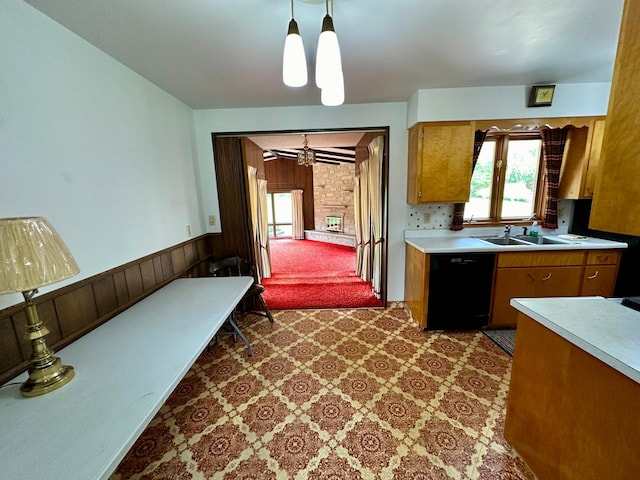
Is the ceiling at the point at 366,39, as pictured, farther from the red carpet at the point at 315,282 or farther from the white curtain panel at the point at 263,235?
the red carpet at the point at 315,282

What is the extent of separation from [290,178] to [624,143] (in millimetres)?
8134

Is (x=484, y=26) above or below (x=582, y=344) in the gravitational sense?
above

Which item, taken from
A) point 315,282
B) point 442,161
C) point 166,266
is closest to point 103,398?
point 166,266

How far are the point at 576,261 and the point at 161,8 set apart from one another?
371cm

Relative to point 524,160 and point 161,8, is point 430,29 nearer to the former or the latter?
point 161,8

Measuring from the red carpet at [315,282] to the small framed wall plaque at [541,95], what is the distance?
2638mm

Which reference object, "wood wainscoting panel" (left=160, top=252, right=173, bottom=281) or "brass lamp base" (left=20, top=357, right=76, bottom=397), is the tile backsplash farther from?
"brass lamp base" (left=20, top=357, right=76, bottom=397)

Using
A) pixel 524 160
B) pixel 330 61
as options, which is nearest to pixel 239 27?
pixel 330 61

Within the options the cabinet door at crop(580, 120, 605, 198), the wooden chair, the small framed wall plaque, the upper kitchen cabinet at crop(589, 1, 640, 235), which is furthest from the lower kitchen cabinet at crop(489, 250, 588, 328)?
the wooden chair

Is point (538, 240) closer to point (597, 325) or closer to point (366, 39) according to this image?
point (597, 325)

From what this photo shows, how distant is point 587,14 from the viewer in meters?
1.43

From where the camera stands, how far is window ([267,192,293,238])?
8.86 m

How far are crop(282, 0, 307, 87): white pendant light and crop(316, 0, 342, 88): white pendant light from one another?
0.25 ft

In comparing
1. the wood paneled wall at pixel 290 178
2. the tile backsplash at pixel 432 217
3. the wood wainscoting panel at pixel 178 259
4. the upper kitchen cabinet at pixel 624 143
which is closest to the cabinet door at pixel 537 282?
the tile backsplash at pixel 432 217
